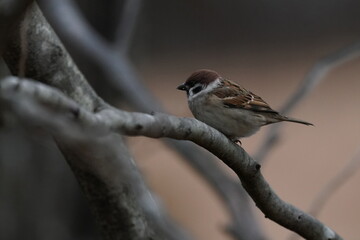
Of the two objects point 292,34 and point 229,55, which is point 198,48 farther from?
point 292,34

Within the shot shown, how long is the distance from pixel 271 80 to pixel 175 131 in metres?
4.80

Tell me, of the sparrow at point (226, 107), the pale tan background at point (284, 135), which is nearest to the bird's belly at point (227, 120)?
the sparrow at point (226, 107)

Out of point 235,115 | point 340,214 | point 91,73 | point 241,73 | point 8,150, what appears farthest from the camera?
point 241,73

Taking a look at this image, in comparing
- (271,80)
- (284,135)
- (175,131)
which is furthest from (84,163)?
(271,80)

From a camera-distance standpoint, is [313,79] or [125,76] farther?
[125,76]

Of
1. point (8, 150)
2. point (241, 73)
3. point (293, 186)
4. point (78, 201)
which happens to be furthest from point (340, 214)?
point (8, 150)

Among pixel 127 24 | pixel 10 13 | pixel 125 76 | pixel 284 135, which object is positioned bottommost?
pixel 284 135

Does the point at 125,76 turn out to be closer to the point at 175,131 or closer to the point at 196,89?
the point at 196,89

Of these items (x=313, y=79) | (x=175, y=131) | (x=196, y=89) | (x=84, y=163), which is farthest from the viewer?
(x=313, y=79)

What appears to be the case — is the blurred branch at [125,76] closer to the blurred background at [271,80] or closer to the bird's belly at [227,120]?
the bird's belly at [227,120]

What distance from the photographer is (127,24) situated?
→ 161 inches

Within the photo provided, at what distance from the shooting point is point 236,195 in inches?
141

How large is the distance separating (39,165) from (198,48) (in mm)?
2565

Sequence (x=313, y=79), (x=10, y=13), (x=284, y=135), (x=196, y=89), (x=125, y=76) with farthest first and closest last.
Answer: (x=284, y=135) < (x=125, y=76) < (x=313, y=79) < (x=196, y=89) < (x=10, y=13)
